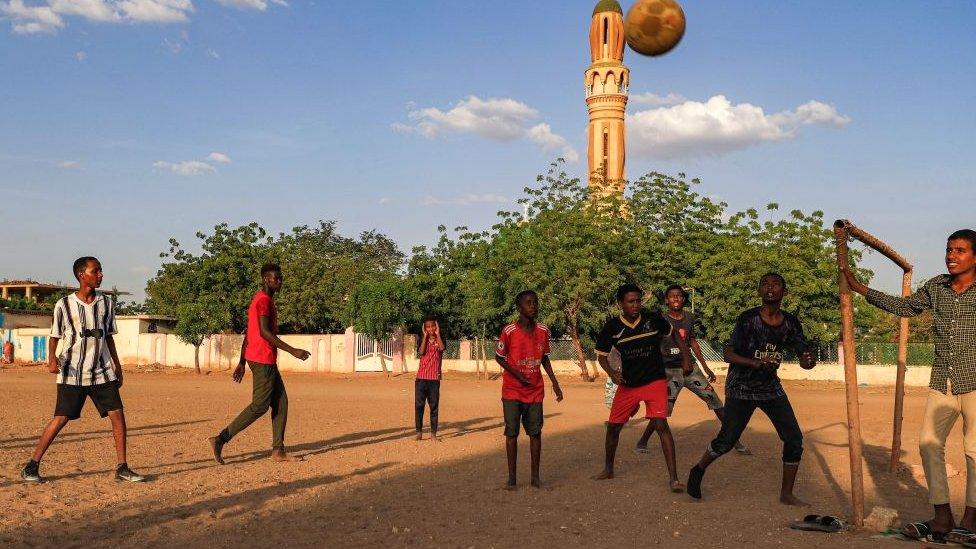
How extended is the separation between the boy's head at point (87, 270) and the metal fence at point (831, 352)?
24.1 m

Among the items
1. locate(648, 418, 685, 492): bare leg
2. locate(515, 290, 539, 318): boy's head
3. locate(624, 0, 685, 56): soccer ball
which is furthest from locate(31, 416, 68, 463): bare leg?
locate(624, 0, 685, 56): soccer ball

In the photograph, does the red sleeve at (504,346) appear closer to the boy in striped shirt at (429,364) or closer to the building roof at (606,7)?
the boy in striped shirt at (429,364)

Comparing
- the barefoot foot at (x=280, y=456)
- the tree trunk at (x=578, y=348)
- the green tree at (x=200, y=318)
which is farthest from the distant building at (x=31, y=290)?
the barefoot foot at (x=280, y=456)

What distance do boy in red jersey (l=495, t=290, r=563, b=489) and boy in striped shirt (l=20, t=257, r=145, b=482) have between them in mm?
3370

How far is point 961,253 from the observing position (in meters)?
5.96

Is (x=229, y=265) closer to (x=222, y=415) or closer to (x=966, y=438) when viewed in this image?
(x=222, y=415)

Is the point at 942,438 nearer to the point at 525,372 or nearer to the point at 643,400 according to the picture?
the point at 643,400

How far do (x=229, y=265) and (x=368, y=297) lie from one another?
28.4 ft

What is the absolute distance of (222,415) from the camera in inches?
627

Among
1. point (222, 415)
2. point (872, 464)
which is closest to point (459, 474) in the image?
point (872, 464)

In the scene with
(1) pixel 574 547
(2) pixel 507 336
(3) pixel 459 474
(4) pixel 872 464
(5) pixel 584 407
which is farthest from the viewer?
(5) pixel 584 407

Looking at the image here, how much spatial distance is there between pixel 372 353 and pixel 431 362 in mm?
28879

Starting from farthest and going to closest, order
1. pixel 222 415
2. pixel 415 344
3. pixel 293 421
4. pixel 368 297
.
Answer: pixel 415 344, pixel 368 297, pixel 222 415, pixel 293 421

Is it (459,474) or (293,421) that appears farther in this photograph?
(293,421)
